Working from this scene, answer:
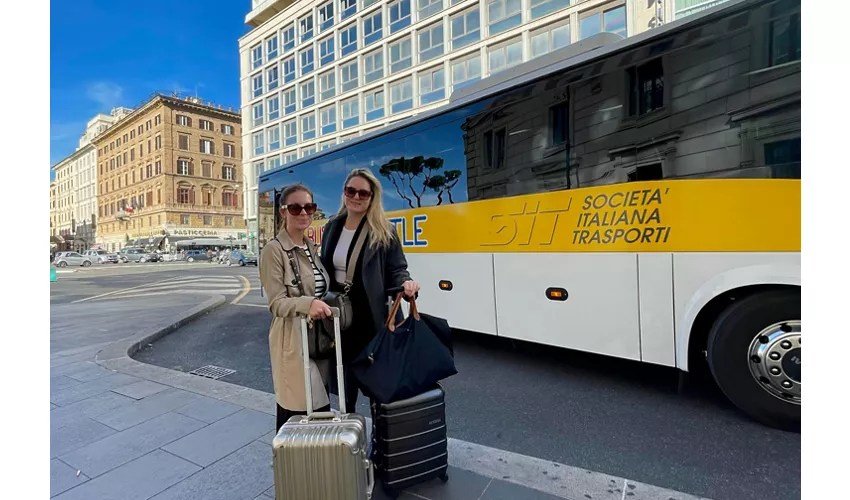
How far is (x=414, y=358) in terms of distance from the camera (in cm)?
229

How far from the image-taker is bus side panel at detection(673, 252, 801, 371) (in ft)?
10.1

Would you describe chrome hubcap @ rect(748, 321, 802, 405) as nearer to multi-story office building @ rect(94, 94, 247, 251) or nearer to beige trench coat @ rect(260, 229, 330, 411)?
beige trench coat @ rect(260, 229, 330, 411)

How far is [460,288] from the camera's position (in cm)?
536

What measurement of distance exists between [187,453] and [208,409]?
0.78 metres

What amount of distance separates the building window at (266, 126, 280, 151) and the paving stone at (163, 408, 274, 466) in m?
44.8

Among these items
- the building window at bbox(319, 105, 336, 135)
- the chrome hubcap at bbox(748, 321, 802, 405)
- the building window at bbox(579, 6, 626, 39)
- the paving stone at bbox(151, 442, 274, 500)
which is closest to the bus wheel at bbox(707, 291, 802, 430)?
the chrome hubcap at bbox(748, 321, 802, 405)

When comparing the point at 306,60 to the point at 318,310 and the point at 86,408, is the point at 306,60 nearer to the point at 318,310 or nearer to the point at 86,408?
the point at 86,408

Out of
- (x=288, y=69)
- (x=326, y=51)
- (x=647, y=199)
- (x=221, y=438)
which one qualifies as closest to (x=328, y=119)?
(x=326, y=51)

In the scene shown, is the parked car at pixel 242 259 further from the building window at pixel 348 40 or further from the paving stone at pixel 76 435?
the paving stone at pixel 76 435

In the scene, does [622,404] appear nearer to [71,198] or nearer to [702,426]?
[702,426]

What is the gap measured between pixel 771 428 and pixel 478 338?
3720mm

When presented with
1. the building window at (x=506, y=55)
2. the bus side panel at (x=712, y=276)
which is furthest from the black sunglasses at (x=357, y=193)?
→ the building window at (x=506, y=55)

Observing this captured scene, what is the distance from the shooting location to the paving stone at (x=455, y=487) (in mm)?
2369
